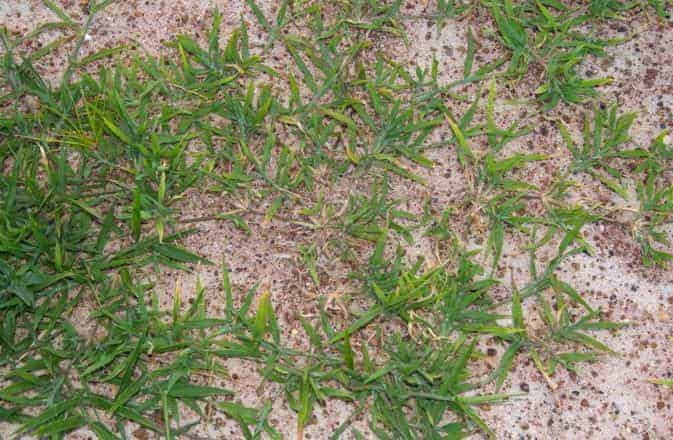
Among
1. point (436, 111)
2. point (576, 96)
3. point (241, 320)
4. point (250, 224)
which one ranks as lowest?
point (241, 320)

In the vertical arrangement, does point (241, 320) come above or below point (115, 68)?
below

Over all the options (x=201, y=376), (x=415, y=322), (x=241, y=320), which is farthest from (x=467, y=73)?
(x=201, y=376)

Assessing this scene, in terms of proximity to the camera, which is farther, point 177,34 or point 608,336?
point 177,34

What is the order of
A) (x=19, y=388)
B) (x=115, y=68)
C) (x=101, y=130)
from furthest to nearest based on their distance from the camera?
(x=115, y=68) < (x=101, y=130) < (x=19, y=388)

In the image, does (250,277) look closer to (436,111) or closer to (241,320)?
(241,320)

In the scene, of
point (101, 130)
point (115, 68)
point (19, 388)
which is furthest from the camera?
point (115, 68)

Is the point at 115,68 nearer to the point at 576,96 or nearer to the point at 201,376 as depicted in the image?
the point at 201,376

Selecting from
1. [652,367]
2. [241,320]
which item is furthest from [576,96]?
[241,320]
